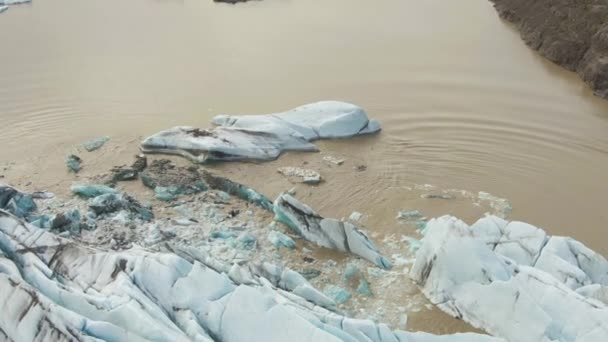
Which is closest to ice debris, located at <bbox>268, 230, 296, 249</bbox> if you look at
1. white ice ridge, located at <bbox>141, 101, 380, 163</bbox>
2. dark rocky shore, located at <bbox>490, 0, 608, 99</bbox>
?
white ice ridge, located at <bbox>141, 101, 380, 163</bbox>

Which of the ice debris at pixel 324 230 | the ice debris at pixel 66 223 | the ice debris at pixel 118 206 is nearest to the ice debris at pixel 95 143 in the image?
the ice debris at pixel 118 206

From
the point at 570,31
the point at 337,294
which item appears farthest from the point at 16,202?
the point at 570,31

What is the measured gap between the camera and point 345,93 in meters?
12.1

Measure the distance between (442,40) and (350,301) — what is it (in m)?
8.51

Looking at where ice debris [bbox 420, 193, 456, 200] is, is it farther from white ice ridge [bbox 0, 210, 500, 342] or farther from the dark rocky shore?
the dark rocky shore

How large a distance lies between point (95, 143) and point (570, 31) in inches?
400

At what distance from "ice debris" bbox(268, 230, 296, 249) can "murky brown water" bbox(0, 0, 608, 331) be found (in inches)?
41.6

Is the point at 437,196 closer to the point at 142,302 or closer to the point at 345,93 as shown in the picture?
the point at 345,93

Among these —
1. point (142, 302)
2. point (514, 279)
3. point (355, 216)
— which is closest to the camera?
point (142, 302)

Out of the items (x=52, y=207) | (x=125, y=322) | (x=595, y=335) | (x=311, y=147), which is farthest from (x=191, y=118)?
(x=595, y=335)

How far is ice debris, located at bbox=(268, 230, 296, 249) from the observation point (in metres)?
8.00

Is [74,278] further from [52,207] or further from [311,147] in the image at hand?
[311,147]

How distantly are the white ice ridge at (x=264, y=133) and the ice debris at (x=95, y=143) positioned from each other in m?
0.75

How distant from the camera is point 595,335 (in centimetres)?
609
